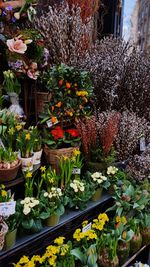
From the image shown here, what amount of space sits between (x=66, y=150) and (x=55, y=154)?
8 cm

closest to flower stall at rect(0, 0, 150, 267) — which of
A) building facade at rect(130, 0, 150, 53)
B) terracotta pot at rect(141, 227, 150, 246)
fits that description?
terracotta pot at rect(141, 227, 150, 246)

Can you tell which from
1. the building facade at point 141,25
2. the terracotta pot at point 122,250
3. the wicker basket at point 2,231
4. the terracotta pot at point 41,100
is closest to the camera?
the wicker basket at point 2,231

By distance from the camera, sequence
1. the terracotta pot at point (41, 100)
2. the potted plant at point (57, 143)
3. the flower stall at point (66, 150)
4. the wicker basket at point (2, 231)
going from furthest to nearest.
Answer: the terracotta pot at point (41, 100)
the potted plant at point (57, 143)
the flower stall at point (66, 150)
the wicker basket at point (2, 231)

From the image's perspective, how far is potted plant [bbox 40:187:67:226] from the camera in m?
1.51

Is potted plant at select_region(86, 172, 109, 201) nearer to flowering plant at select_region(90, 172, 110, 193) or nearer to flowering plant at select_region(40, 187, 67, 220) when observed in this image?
flowering plant at select_region(90, 172, 110, 193)

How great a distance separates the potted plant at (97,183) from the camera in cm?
182

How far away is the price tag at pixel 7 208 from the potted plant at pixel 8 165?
154 millimetres

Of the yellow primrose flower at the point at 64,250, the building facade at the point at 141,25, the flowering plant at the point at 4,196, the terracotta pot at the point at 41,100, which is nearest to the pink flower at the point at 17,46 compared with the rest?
the terracotta pot at the point at 41,100

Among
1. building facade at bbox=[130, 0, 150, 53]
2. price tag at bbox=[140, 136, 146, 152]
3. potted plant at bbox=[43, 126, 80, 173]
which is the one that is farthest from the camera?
building facade at bbox=[130, 0, 150, 53]

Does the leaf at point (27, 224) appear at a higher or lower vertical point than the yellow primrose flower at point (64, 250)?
higher

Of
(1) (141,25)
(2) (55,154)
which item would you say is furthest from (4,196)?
(1) (141,25)

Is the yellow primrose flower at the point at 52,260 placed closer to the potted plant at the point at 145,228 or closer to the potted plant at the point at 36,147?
the potted plant at the point at 36,147

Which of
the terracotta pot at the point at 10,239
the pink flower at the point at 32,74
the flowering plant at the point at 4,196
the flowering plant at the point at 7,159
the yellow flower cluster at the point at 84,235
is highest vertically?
the pink flower at the point at 32,74

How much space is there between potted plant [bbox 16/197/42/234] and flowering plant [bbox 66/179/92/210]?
26cm
